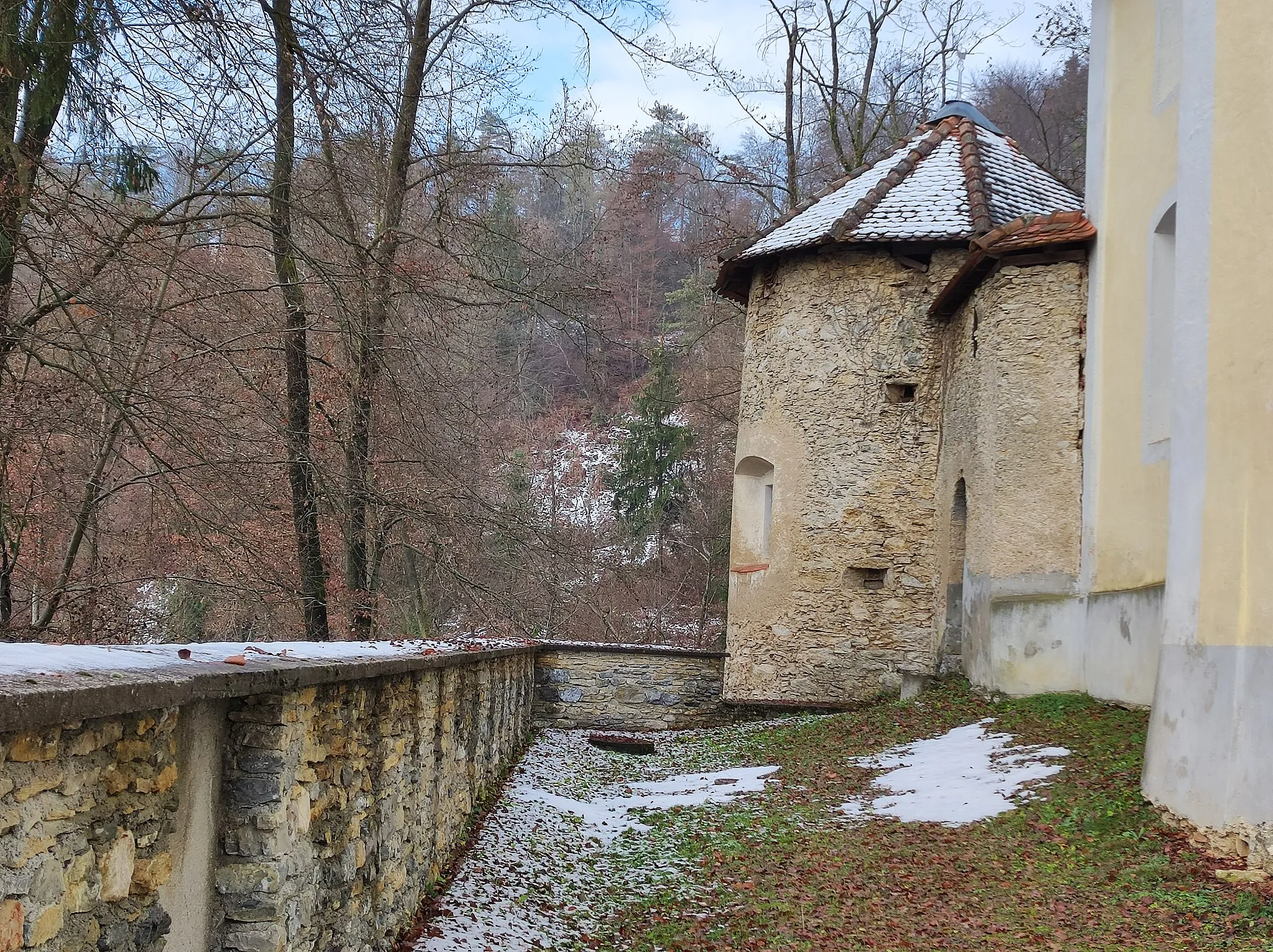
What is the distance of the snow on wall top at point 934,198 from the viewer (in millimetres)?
14297

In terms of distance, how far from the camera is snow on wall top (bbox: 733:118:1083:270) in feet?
46.9

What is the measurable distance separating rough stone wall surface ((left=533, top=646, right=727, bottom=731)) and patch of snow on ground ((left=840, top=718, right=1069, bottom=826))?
5280mm

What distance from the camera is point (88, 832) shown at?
228 centimetres

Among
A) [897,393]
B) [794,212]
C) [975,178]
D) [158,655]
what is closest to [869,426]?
[897,393]

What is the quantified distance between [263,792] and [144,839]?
64 cm

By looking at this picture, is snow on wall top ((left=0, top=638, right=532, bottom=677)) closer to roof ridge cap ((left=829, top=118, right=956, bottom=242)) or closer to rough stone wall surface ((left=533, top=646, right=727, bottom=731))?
rough stone wall surface ((left=533, top=646, right=727, bottom=731))

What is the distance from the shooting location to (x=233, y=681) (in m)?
2.75

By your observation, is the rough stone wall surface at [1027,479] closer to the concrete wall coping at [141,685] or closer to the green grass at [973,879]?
the green grass at [973,879]

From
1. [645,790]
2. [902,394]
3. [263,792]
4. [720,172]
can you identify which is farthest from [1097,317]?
A: [720,172]

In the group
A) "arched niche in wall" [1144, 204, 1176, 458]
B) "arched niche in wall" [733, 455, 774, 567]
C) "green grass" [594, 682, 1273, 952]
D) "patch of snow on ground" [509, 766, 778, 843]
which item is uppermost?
"arched niche in wall" [1144, 204, 1176, 458]

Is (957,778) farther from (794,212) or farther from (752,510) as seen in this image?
(794,212)

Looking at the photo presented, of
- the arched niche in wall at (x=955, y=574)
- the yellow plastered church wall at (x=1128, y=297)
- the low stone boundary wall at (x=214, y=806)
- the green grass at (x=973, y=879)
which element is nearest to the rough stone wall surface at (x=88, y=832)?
the low stone boundary wall at (x=214, y=806)

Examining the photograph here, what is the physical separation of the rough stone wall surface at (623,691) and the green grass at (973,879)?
6170 millimetres

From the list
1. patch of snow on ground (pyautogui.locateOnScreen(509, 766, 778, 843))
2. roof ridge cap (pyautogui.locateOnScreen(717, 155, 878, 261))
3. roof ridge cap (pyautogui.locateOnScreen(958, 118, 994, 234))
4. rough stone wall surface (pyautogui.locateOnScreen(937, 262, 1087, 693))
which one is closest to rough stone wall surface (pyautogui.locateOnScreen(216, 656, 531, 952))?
patch of snow on ground (pyautogui.locateOnScreen(509, 766, 778, 843))
